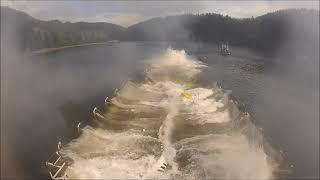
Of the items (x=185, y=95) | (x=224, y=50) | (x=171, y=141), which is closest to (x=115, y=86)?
(x=185, y=95)

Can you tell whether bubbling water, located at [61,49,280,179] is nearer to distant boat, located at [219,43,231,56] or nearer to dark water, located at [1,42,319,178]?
dark water, located at [1,42,319,178]

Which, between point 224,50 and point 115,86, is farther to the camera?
point 224,50

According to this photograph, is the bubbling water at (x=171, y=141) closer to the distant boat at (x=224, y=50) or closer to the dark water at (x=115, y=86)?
the dark water at (x=115, y=86)

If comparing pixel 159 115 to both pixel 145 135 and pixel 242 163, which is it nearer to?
pixel 145 135

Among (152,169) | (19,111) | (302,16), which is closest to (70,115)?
(19,111)

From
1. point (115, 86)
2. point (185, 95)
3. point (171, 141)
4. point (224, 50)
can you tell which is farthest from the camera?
point (224, 50)

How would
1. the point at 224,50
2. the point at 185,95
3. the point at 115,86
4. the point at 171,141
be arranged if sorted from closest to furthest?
the point at 171,141, the point at 185,95, the point at 115,86, the point at 224,50

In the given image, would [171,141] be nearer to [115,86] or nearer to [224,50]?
[115,86]
